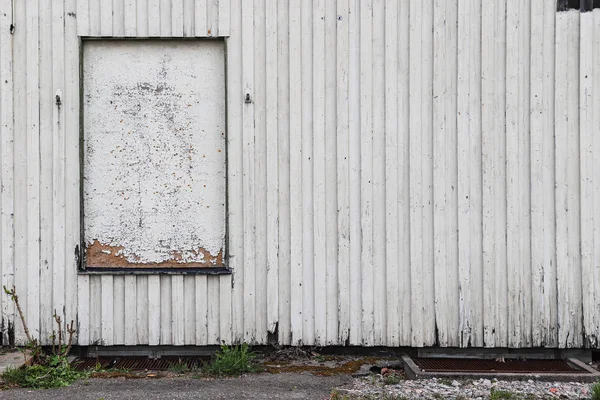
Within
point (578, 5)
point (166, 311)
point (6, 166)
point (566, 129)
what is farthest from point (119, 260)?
point (578, 5)

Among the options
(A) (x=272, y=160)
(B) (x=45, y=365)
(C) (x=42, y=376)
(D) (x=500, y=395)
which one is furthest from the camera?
(A) (x=272, y=160)

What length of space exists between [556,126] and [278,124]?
2.34 m

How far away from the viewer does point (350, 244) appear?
5621 millimetres

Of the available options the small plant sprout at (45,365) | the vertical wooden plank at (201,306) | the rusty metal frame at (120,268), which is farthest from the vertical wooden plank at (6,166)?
the vertical wooden plank at (201,306)

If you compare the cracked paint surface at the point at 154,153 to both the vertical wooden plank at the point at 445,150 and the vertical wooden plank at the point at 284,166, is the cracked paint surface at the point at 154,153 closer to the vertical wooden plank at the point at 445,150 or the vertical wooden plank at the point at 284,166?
the vertical wooden plank at the point at 284,166

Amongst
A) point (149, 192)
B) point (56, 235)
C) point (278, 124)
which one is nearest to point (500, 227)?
point (278, 124)

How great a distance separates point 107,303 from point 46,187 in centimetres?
111

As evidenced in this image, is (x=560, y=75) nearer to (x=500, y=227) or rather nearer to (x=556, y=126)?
(x=556, y=126)

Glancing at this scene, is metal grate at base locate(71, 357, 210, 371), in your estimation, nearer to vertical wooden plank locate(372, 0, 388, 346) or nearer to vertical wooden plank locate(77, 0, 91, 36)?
vertical wooden plank locate(372, 0, 388, 346)

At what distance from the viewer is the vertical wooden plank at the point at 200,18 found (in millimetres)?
5586

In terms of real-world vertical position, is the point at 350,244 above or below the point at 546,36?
below

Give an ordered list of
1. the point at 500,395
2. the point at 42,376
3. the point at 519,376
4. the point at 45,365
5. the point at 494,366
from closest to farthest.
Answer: the point at 500,395 < the point at 42,376 < the point at 519,376 < the point at 45,365 < the point at 494,366

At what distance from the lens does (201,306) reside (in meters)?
5.62

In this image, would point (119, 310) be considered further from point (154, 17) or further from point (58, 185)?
point (154, 17)
